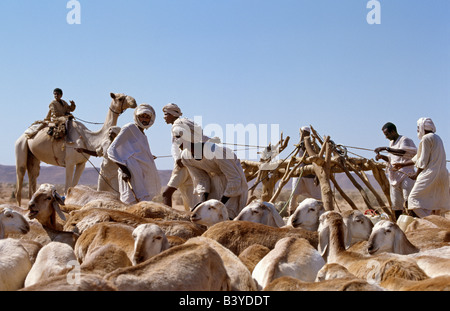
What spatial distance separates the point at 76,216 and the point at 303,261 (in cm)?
344

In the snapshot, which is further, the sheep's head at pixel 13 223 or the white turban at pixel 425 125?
the white turban at pixel 425 125

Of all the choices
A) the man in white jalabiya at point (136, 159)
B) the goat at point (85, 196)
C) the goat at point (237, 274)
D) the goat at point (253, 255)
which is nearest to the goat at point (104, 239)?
the goat at point (253, 255)

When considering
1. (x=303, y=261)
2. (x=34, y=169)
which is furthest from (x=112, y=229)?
(x=34, y=169)

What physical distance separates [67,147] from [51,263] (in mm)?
14277

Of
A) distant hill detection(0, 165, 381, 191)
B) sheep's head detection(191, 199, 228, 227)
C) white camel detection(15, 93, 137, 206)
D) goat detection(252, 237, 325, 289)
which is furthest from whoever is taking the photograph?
distant hill detection(0, 165, 381, 191)

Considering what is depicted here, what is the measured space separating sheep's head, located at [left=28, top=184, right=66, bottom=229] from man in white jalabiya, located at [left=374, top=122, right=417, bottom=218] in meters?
6.50

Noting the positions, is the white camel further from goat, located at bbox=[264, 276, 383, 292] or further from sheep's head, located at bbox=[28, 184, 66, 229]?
goat, located at bbox=[264, 276, 383, 292]

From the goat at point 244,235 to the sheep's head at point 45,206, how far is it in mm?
2021

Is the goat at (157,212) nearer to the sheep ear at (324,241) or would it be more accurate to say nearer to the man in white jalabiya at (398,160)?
the sheep ear at (324,241)

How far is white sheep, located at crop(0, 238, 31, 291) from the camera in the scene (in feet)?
17.9

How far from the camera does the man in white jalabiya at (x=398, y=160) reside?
13.1 metres

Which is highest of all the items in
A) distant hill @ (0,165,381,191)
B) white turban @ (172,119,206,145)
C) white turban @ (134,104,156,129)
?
white turban @ (134,104,156,129)

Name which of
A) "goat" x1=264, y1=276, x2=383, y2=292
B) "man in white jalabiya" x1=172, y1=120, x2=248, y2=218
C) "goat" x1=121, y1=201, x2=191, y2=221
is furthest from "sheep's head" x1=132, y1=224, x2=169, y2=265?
"man in white jalabiya" x1=172, y1=120, x2=248, y2=218
